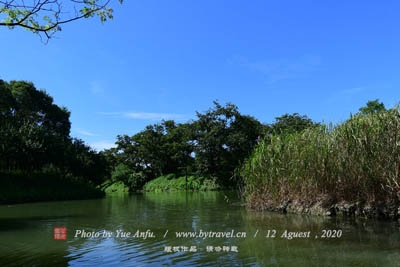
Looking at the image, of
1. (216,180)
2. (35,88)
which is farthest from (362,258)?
(35,88)

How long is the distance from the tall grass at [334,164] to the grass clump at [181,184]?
2764cm

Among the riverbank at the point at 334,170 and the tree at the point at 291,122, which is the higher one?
the tree at the point at 291,122

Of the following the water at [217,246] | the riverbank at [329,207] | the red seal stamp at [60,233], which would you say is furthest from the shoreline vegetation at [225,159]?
the red seal stamp at [60,233]

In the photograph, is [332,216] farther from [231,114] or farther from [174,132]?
[174,132]

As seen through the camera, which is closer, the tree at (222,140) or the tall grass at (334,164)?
the tall grass at (334,164)

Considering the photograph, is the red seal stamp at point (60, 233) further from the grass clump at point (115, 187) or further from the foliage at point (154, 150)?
the grass clump at point (115, 187)

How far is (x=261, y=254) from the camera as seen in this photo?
5645 mm

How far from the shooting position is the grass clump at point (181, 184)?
41250 mm

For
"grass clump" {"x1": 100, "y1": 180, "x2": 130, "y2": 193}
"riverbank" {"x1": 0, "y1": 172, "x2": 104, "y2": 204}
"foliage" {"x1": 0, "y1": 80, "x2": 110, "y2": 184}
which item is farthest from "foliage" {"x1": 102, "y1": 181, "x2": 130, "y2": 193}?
"riverbank" {"x1": 0, "y1": 172, "x2": 104, "y2": 204}

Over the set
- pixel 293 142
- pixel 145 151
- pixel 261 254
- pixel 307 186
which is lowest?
pixel 261 254

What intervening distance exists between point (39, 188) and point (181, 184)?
2279 centimetres

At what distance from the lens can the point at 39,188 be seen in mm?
24328

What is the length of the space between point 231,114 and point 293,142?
3115cm

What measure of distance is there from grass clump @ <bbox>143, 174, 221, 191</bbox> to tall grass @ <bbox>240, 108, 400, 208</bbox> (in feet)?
90.7
